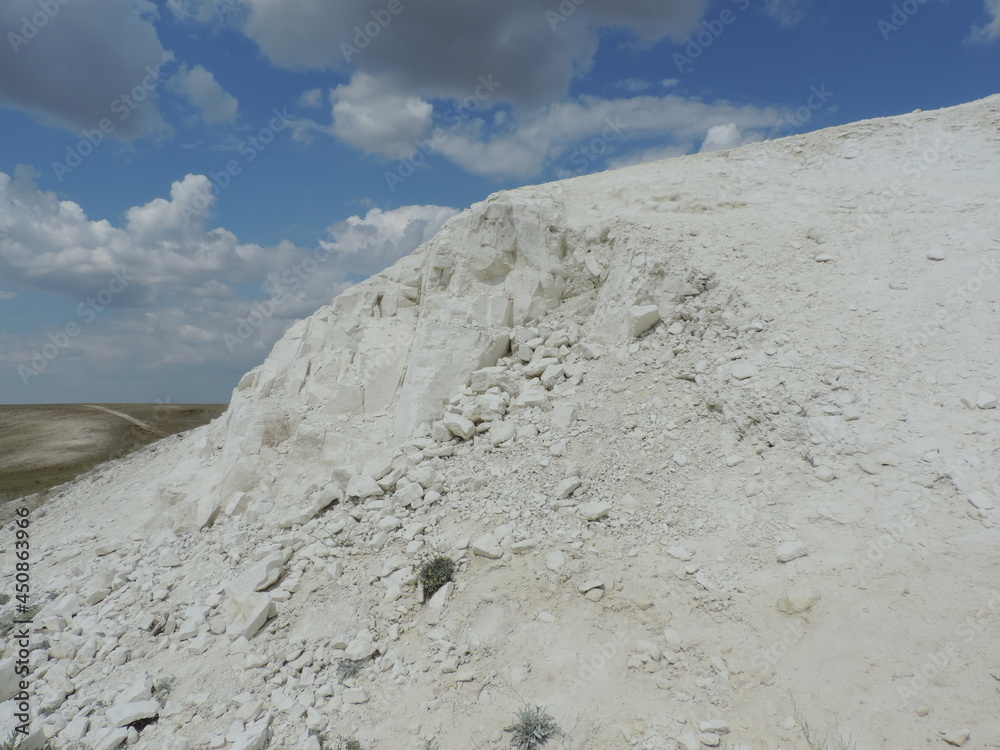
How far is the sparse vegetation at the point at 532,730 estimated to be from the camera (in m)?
5.26

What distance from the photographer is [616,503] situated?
25.6ft

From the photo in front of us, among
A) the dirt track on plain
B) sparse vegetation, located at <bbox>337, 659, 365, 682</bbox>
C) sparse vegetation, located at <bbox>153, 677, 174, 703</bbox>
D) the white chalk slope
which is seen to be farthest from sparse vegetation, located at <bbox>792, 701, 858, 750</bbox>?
the dirt track on plain

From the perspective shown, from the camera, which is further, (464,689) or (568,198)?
(568,198)

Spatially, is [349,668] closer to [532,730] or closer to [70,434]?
[532,730]

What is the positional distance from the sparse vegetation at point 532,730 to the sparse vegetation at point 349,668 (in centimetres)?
227

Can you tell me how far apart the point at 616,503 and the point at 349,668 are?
14.9ft

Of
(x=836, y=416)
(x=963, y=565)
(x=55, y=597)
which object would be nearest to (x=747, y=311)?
(x=836, y=416)

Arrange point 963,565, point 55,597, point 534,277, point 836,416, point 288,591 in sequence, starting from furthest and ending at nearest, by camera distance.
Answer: point 534,277, point 55,597, point 288,591, point 836,416, point 963,565

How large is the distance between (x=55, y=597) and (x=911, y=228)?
18.9 metres

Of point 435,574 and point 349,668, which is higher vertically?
point 435,574

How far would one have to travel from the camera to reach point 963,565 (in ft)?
18.0

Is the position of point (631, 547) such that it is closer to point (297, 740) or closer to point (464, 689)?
point (464, 689)

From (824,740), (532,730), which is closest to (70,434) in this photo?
(532,730)

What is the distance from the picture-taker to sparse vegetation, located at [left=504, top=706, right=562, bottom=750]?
526cm
